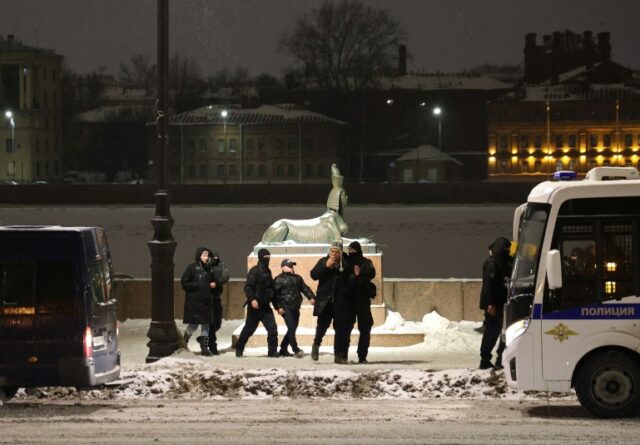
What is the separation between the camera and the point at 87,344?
1233 cm

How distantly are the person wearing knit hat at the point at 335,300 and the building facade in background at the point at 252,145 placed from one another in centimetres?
9084

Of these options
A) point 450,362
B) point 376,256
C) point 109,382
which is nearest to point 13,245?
point 109,382

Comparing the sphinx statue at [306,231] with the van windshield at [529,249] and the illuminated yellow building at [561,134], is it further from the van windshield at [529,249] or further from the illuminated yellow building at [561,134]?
the illuminated yellow building at [561,134]

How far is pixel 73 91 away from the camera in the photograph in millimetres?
129750

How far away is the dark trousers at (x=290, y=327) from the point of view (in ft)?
56.4

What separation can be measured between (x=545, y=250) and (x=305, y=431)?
2.83m

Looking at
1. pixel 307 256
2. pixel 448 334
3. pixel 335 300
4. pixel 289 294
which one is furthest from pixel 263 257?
pixel 448 334

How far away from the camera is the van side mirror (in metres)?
11.2

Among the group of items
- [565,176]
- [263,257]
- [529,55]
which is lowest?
[263,257]

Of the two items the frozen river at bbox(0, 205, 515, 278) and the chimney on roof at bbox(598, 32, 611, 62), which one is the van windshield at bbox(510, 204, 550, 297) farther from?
the chimney on roof at bbox(598, 32, 611, 62)

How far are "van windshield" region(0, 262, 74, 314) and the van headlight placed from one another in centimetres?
429

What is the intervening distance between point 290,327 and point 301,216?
137ft

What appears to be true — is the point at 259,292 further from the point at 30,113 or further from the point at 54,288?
the point at 30,113

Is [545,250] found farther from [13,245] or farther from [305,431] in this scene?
[13,245]
